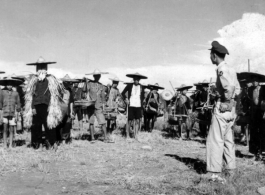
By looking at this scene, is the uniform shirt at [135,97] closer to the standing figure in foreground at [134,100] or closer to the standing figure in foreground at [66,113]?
the standing figure in foreground at [134,100]

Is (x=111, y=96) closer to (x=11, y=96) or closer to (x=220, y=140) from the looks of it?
(x=11, y=96)

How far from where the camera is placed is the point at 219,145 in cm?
503

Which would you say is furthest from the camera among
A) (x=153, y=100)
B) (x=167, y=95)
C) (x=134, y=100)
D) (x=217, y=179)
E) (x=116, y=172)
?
(x=167, y=95)

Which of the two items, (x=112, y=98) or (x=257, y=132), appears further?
(x=112, y=98)

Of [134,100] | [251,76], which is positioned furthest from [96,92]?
[251,76]

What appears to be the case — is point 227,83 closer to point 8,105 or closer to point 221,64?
point 221,64

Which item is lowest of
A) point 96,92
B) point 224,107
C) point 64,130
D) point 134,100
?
point 64,130

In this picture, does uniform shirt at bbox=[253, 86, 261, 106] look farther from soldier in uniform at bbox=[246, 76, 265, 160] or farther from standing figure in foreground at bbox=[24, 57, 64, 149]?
standing figure in foreground at bbox=[24, 57, 64, 149]

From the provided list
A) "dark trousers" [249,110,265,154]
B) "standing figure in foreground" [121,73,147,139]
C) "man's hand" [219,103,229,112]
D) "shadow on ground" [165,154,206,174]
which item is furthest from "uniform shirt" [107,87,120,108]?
"man's hand" [219,103,229,112]

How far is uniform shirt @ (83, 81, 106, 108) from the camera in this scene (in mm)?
10109

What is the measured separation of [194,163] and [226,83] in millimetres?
2441

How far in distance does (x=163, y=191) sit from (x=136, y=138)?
20.2 ft

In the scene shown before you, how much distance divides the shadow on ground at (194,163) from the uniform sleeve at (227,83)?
1.61 meters

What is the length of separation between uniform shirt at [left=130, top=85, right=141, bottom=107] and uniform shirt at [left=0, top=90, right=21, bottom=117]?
12.7ft
